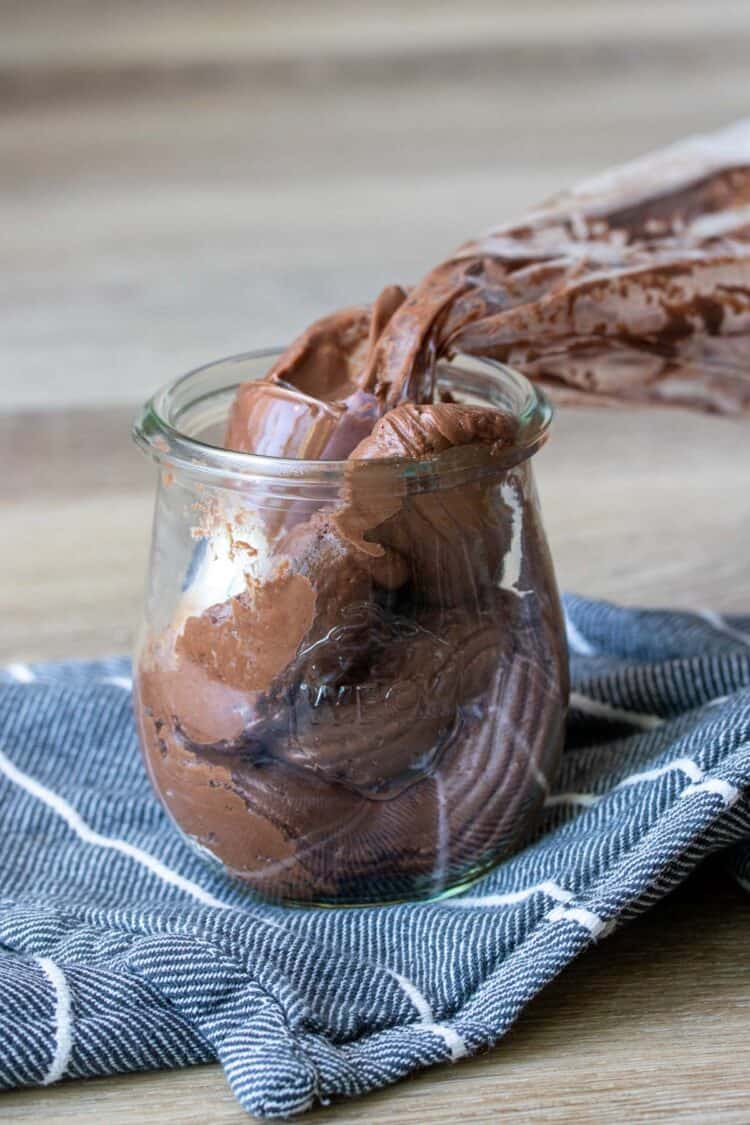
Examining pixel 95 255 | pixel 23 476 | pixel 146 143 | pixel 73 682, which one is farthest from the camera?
pixel 146 143

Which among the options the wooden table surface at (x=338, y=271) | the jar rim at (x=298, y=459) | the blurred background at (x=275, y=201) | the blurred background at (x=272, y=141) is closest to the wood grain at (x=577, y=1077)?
the wooden table surface at (x=338, y=271)

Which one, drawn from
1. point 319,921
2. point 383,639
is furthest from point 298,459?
point 319,921

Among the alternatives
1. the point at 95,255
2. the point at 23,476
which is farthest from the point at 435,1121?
the point at 95,255

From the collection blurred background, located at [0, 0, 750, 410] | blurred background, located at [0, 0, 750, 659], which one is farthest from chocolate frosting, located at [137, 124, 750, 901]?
blurred background, located at [0, 0, 750, 410]

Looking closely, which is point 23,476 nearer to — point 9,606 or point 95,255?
point 9,606

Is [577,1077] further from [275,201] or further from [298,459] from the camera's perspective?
[275,201]

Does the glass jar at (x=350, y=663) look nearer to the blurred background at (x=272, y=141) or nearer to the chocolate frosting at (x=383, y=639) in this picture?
the chocolate frosting at (x=383, y=639)
